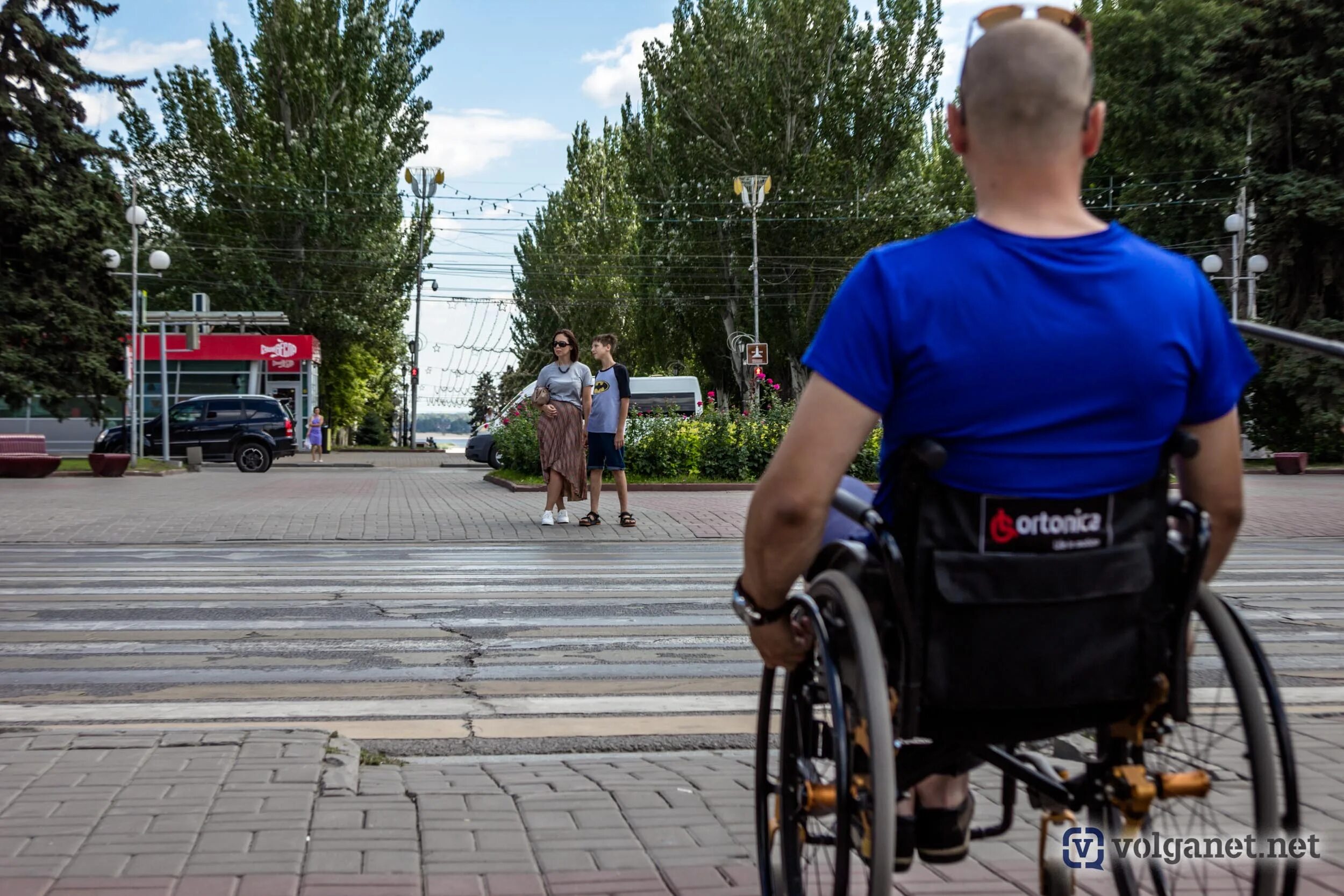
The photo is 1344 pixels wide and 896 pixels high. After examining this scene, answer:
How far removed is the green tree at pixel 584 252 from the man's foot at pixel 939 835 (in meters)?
54.4

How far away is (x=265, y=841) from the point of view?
11.3 ft

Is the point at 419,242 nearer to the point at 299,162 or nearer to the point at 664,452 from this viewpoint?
the point at 299,162

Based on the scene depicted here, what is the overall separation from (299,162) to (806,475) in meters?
49.0

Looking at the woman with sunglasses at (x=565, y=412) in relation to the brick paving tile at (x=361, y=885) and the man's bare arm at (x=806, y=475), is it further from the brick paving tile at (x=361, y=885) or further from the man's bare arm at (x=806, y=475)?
the man's bare arm at (x=806, y=475)

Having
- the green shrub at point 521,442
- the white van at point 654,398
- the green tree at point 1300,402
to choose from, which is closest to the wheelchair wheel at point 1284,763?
the green shrub at point 521,442

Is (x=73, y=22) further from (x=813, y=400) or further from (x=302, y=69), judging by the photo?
(x=813, y=400)

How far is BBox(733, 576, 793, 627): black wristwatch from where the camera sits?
7.80 ft

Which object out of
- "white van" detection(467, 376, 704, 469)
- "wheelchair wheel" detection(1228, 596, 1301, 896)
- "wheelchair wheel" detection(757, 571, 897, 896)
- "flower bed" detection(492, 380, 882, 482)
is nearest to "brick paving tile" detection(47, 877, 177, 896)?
"wheelchair wheel" detection(757, 571, 897, 896)

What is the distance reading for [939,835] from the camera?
241 cm

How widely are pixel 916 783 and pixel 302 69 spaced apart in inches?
1938

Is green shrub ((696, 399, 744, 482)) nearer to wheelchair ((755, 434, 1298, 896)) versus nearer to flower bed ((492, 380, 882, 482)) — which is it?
flower bed ((492, 380, 882, 482))

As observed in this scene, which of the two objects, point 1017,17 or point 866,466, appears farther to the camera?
point 866,466

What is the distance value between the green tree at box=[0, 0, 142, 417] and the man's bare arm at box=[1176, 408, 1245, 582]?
102 ft

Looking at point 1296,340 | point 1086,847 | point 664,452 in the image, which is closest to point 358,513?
point 664,452
